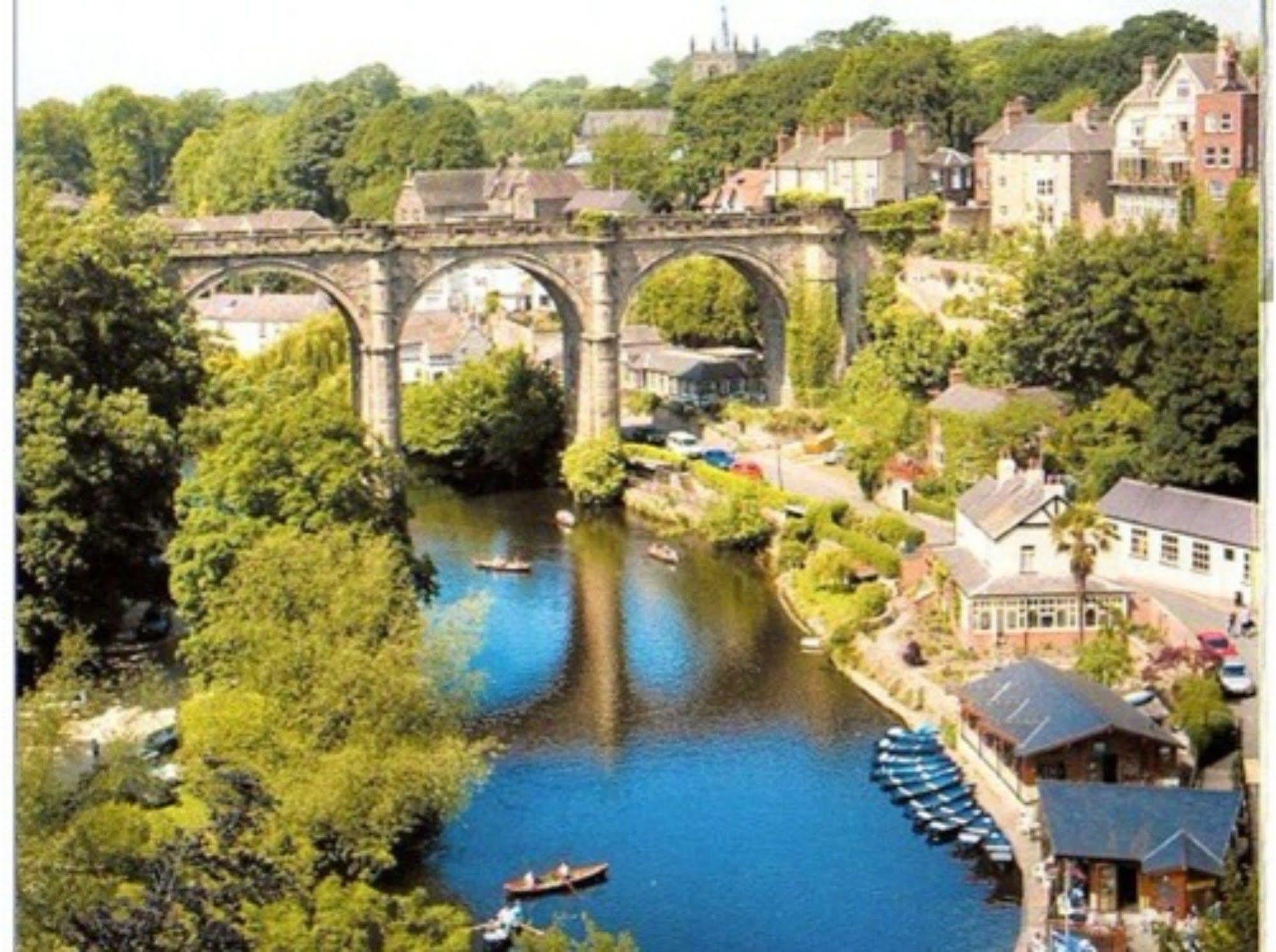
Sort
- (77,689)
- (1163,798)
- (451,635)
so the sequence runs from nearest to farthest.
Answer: (1163,798) < (77,689) < (451,635)

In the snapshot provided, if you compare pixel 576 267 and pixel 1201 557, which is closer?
pixel 1201 557

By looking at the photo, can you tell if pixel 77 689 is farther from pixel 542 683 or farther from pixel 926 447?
pixel 926 447

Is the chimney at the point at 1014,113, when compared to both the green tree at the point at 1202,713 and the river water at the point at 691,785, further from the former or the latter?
the green tree at the point at 1202,713

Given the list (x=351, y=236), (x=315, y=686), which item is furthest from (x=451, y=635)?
(x=351, y=236)

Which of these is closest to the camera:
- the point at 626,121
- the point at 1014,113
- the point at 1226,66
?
the point at 1226,66

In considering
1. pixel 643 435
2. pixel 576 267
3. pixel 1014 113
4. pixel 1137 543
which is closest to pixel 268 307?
pixel 576 267

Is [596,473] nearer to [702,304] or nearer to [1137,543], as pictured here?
[702,304]

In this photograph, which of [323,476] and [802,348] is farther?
[802,348]
